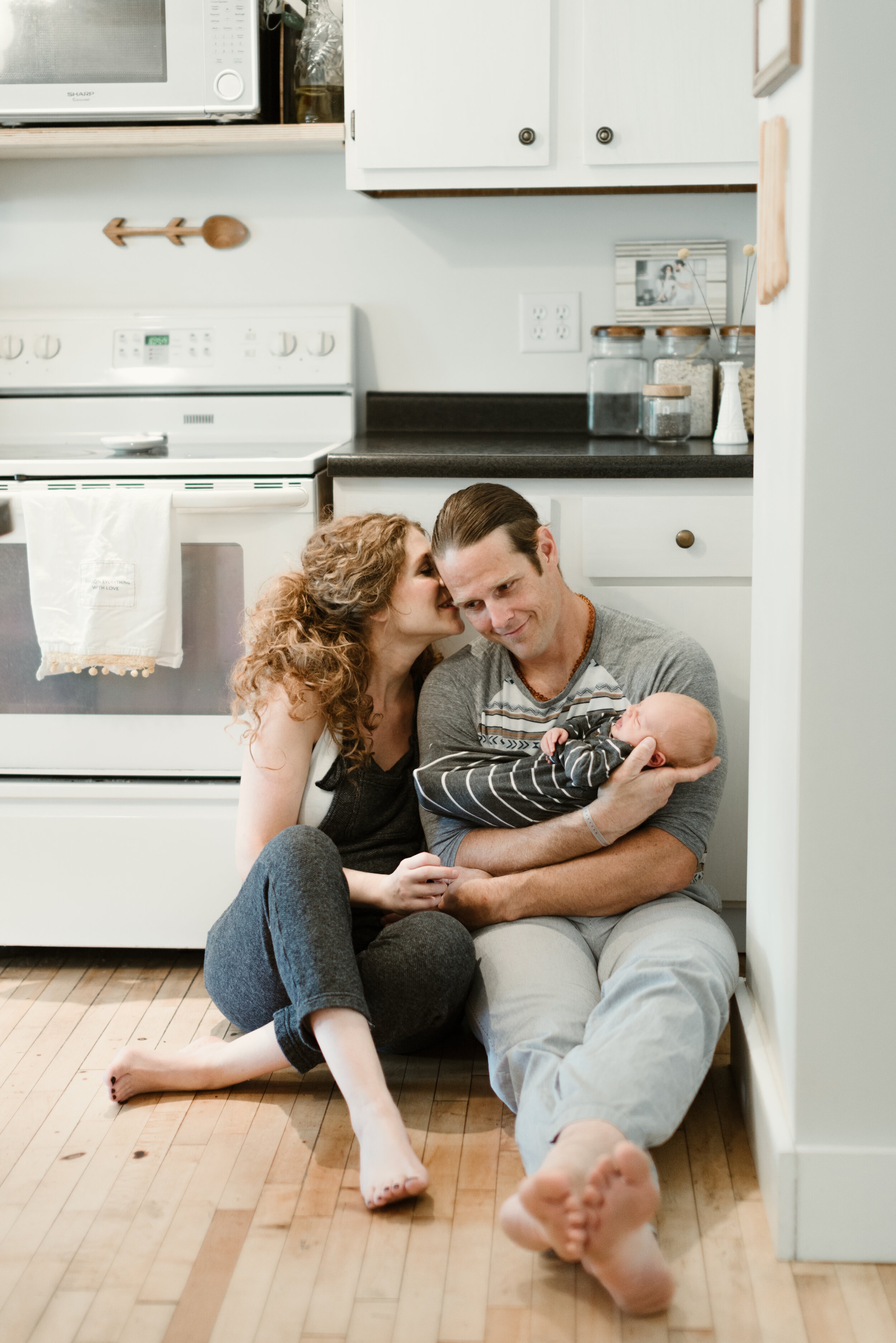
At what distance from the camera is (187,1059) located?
1.77m

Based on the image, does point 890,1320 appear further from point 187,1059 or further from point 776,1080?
point 187,1059

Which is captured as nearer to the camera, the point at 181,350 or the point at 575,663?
the point at 575,663

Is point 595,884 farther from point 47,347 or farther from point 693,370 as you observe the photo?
point 47,347

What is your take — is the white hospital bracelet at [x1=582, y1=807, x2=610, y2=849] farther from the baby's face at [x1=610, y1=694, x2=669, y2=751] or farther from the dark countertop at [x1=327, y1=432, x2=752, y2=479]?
the dark countertop at [x1=327, y1=432, x2=752, y2=479]

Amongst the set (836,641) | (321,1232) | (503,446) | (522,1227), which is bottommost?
(321,1232)

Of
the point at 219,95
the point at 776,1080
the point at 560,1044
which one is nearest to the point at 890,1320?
the point at 776,1080

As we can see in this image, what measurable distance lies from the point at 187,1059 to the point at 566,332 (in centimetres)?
160

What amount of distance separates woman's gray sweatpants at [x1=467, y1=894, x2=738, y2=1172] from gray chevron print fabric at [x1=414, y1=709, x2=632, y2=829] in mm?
166

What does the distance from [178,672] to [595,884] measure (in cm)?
81

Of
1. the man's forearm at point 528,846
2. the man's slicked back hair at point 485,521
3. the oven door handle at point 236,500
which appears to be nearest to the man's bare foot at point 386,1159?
→ the man's forearm at point 528,846

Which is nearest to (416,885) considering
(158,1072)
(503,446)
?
(158,1072)

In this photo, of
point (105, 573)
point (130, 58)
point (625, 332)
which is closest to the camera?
point (105, 573)

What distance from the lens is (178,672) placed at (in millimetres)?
2102

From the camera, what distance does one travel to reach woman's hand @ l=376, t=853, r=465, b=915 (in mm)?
1723
